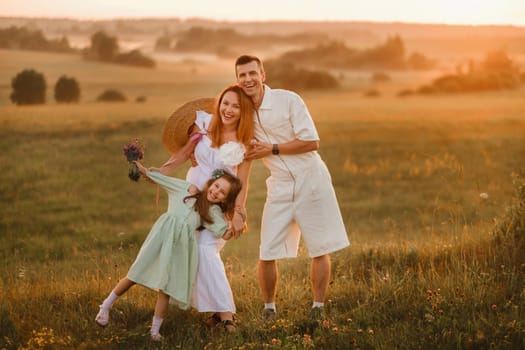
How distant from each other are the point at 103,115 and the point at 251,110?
60.5 ft

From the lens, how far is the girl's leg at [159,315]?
489cm

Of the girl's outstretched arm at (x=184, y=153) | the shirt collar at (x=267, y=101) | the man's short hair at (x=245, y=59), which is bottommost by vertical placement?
the girl's outstretched arm at (x=184, y=153)

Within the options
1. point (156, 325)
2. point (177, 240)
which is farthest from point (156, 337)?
point (177, 240)

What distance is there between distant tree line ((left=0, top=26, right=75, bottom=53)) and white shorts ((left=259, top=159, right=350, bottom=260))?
1145cm

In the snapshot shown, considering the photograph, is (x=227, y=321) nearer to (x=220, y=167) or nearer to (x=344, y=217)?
(x=220, y=167)

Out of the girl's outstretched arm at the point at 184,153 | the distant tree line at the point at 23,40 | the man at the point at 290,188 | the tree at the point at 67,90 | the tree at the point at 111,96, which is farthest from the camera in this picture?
the tree at the point at 111,96

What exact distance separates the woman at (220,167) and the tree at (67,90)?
70.7 ft

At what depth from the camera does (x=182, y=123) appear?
5387mm

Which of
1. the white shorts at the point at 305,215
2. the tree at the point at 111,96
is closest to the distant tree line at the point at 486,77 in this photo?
the tree at the point at 111,96

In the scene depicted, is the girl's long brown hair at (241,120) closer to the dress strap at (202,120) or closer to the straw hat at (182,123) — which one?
the dress strap at (202,120)

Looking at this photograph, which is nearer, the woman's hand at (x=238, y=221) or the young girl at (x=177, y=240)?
the young girl at (x=177, y=240)

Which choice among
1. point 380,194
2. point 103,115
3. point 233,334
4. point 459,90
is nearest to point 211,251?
point 233,334

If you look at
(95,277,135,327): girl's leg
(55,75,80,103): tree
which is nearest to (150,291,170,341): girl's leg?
(95,277,135,327): girl's leg

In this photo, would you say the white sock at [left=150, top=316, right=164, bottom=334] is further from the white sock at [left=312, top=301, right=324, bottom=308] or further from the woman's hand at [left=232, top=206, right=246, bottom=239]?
the white sock at [left=312, top=301, right=324, bottom=308]
